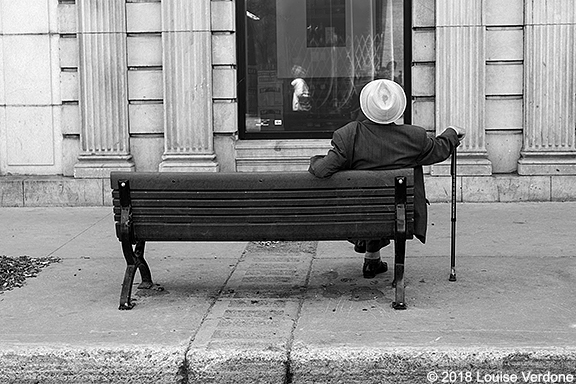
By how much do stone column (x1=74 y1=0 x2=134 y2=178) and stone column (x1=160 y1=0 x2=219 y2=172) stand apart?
53 cm

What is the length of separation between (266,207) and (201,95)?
511cm

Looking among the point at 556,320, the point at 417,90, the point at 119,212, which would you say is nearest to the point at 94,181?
the point at 417,90

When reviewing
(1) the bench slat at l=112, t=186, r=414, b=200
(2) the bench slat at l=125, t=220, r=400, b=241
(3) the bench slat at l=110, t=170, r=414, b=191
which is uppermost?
(3) the bench slat at l=110, t=170, r=414, b=191

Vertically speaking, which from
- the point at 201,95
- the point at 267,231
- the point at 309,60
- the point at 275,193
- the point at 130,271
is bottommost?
the point at 130,271

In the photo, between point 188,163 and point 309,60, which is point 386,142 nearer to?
point 188,163

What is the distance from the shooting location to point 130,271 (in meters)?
6.50

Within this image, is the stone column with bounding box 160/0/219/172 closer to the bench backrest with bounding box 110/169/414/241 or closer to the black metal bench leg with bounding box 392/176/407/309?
the bench backrest with bounding box 110/169/414/241

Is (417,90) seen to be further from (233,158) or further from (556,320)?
(556,320)

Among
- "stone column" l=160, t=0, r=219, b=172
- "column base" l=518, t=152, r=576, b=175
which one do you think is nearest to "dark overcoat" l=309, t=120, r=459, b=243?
"column base" l=518, t=152, r=576, b=175

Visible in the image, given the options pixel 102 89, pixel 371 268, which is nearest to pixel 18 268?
pixel 371 268

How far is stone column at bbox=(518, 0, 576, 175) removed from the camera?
35.4 feet

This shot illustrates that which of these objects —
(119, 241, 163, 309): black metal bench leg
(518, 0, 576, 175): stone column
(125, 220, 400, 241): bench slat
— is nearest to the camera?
(125, 220, 400, 241): bench slat

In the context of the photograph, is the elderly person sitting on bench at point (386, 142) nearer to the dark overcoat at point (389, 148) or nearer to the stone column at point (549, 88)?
the dark overcoat at point (389, 148)

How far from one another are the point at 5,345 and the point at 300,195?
83.7 inches
